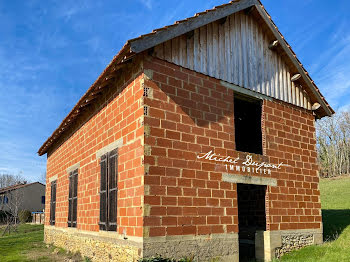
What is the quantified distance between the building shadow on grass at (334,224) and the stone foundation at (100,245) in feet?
22.2

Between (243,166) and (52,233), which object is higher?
(243,166)

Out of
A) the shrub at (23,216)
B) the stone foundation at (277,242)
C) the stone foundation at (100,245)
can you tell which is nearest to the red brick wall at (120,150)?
the stone foundation at (100,245)

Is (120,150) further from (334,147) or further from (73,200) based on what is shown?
(334,147)

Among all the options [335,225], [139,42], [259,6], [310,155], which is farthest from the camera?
[335,225]

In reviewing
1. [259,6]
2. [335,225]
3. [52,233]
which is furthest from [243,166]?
[52,233]

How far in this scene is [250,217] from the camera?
412 inches

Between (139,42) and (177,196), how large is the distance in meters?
3.23

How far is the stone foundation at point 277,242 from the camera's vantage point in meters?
8.50

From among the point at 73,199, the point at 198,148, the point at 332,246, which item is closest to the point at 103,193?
the point at 198,148

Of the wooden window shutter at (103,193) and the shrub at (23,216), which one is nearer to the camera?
the wooden window shutter at (103,193)

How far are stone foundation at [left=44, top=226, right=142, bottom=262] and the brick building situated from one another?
0.03m

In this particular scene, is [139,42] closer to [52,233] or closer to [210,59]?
[210,59]

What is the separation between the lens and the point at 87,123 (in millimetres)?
10516

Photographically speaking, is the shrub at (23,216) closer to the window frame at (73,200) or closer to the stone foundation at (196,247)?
the window frame at (73,200)
